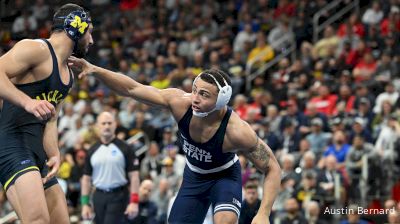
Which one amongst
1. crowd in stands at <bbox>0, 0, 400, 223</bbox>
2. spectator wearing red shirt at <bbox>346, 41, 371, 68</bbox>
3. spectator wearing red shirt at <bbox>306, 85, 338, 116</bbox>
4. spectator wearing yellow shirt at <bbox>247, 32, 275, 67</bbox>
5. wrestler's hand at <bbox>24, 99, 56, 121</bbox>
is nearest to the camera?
wrestler's hand at <bbox>24, 99, 56, 121</bbox>

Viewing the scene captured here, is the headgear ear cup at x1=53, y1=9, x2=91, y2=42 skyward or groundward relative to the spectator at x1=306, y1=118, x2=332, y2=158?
skyward

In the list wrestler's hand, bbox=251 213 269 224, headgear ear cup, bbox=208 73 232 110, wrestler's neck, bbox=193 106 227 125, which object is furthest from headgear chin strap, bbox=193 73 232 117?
wrestler's hand, bbox=251 213 269 224

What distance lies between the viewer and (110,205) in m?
12.9

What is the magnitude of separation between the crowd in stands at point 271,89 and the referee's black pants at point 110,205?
3.62 ft

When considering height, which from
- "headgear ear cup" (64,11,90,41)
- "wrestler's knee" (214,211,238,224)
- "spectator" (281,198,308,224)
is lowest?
"spectator" (281,198,308,224)

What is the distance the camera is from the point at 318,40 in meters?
22.0

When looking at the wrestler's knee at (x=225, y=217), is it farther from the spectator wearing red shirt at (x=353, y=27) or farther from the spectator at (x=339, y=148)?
the spectator wearing red shirt at (x=353, y=27)

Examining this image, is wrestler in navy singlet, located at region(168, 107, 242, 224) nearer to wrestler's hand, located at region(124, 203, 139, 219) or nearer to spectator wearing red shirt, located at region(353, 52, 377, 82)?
wrestler's hand, located at region(124, 203, 139, 219)

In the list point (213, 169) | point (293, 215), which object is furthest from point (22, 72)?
point (293, 215)

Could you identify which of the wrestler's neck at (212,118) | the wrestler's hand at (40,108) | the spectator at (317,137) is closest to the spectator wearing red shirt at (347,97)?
the spectator at (317,137)

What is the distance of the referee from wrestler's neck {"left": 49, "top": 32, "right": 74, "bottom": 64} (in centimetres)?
Answer: 458

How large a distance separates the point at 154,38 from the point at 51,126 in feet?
53.0

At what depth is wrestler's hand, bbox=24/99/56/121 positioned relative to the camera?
7.40 metres

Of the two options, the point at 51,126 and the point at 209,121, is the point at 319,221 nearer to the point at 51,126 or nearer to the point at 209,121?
the point at 209,121
